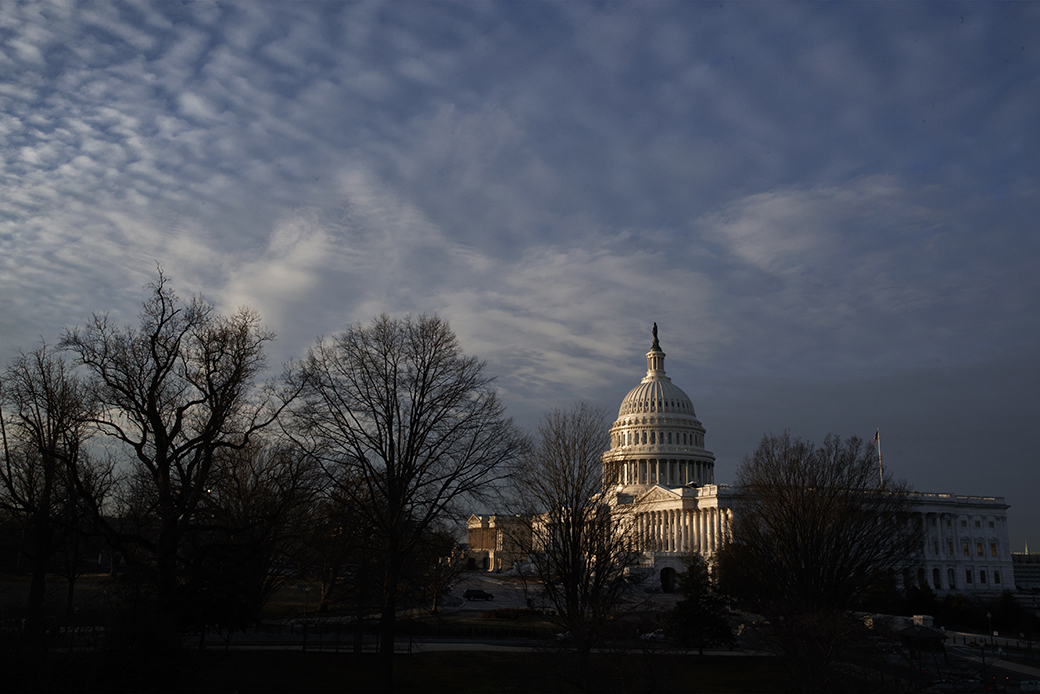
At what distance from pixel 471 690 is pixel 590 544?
24.2ft

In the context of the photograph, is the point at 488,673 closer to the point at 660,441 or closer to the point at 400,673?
the point at 400,673

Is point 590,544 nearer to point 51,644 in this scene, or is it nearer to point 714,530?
point 51,644

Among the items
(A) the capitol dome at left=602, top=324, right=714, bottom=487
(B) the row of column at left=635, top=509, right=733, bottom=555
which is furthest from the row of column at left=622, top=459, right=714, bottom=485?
(B) the row of column at left=635, top=509, right=733, bottom=555

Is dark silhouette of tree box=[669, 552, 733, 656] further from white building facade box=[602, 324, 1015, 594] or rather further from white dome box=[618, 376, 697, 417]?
white dome box=[618, 376, 697, 417]

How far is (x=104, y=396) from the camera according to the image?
84.9 ft

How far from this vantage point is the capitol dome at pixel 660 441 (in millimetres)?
134625

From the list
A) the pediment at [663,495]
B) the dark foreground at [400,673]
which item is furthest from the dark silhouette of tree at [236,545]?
the pediment at [663,495]

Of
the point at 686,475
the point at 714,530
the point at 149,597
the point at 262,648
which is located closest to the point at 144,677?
the point at 149,597

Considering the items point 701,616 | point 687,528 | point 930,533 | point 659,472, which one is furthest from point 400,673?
point 659,472

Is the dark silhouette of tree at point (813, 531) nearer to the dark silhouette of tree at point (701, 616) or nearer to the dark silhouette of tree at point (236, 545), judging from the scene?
the dark silhouette of tree at point (701, 616)

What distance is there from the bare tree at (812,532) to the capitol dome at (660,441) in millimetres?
85524

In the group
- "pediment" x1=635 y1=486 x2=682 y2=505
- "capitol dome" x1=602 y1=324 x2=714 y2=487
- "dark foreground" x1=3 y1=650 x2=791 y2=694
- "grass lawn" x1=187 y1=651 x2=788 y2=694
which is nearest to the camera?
"dark foreground" x1=3 y1=650 x2=791 y2=694

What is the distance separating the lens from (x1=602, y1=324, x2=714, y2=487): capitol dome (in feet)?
442

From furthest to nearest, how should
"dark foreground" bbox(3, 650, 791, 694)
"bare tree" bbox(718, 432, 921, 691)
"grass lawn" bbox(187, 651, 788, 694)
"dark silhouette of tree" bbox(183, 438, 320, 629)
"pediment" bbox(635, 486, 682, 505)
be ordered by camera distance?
A: 1. "pediment" bbox(635, 486, 682, 505)
2. "bare tree" bbox(718, 432, 921, 691)
3. "dark silhouette of tree" bbox(183, 438, 320, 629)
4. "grass lawn" bbox(187, 651, 788, 694)
5. "dark foreground" bbox(3, 650, 791, 694)
